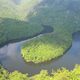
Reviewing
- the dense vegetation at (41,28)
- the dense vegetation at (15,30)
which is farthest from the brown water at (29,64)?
the dense vegetation at (15,30)

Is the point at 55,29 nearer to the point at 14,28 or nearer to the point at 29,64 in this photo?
the point at 14,28

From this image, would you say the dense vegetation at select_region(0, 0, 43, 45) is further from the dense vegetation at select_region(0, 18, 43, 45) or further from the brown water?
the brown water

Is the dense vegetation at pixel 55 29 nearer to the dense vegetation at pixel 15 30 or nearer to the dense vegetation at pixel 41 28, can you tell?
the dense vegetation at pixel 41 28

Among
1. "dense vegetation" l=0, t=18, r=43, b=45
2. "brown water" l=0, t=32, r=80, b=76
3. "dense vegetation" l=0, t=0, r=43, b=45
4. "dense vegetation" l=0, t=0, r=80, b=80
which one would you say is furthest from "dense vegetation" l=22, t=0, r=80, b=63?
"dense vegetation" l=0, t=18, r=43, b=45

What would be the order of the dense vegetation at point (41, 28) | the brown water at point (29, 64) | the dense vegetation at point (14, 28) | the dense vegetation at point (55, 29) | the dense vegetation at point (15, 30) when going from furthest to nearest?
the dense vegetation at point (14, 28) → the dense vegetation at point (15, 30) → the dense vegetation at point (55, 29) → the brown water at point (29, 64) → the dense vegetation at point (41, 28)

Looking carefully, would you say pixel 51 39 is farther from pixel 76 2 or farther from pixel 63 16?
pixel 76 2

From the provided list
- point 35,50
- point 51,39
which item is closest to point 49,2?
point 51,39
